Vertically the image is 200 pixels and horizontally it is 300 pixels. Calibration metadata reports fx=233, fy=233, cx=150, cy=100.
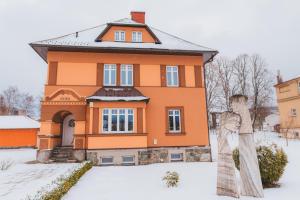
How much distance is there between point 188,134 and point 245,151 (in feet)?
30.4

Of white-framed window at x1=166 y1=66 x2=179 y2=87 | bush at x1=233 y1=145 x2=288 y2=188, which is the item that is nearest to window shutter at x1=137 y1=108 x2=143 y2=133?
white-framed window at x1=166 y1=66 x2=179 y2=87

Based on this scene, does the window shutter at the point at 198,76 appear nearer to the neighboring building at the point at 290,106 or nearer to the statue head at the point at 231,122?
the statue head at the point at 231,122

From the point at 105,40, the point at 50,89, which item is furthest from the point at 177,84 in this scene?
the point at 50,89

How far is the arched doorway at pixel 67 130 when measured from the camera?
58.3 feet

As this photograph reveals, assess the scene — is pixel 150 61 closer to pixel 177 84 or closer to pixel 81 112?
pixel 177 84

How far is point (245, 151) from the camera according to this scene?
7793mm

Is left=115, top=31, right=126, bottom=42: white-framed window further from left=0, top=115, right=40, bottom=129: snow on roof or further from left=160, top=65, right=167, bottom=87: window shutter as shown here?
left=0, top=115, right=40, bottom=129: snow on roof

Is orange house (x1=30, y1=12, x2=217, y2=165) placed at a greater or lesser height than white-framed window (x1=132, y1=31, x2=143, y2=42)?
lesser

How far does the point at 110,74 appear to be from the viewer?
17.2 m

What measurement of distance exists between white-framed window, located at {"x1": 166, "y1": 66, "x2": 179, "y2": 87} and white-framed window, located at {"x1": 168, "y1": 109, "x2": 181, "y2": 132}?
208cm

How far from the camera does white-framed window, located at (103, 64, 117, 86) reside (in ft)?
55.9

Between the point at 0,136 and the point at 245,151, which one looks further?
the point at 0,136

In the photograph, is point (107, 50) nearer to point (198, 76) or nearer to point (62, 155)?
point (198, 76)

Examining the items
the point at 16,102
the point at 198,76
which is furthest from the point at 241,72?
the point at 16,102
